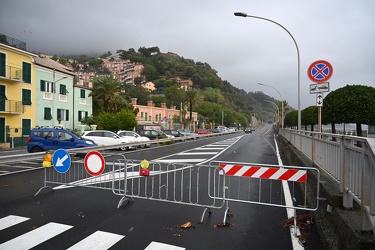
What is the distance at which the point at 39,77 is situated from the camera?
3522 cm

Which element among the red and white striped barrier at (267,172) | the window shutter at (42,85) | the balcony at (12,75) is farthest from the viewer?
the window shutter at (42,85)

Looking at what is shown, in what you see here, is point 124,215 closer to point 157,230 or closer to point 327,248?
point 157,230

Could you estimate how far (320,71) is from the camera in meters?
10.2

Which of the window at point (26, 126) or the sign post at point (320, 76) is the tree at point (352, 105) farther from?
the window at point (26, 126)

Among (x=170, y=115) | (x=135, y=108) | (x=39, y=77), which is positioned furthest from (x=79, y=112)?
(x=170, y=115)

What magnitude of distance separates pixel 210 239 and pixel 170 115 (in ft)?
235

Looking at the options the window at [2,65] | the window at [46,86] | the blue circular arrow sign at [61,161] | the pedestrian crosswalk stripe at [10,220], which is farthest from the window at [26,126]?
the pedestrian crosswalk stripe at [10,220]

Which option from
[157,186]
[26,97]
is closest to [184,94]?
[26,97]

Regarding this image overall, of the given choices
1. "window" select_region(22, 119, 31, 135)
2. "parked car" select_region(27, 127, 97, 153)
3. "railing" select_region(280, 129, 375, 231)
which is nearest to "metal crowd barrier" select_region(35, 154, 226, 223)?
"railing" select_region(280, 129, 375, 231)

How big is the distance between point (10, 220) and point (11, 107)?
30300 mm

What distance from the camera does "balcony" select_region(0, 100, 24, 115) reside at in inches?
1201

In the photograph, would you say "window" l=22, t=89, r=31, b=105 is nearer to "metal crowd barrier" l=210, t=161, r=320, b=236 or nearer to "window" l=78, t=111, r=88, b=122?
"window" l=78, t=111, r=88, b=122

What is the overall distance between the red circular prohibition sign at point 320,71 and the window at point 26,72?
104 feet

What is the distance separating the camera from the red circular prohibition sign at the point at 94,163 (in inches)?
284
